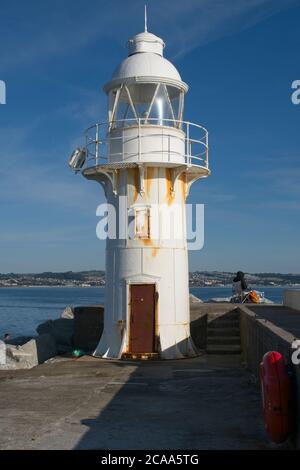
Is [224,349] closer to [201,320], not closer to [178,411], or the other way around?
[201,320]

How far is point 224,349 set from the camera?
52.4ft

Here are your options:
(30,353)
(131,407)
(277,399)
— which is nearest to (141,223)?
(30,353)

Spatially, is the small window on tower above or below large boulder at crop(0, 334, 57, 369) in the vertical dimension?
above

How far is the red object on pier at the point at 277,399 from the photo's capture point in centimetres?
650

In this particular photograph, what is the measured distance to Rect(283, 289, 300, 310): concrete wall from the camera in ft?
58.2

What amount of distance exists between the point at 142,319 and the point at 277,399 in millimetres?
8897

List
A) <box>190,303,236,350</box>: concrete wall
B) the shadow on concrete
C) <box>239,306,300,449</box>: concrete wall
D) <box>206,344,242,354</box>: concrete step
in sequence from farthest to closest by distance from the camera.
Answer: <box>190,303,236,350</box>: concrete wall, <box>206,344,242,354</box>: concrete step, the shadow on concrete, <box>239,306,300,449</box>: concrete wall

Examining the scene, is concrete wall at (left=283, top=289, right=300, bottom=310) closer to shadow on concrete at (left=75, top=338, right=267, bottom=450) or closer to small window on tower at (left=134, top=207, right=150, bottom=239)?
shadow on concrete at (left=75, top=338, right=267, bottom=450)

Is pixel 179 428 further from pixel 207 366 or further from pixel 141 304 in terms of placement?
pixel 141 304

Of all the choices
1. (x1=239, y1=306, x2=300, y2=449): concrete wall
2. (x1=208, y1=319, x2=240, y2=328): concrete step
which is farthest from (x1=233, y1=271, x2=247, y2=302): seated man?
(x1=239, y1=306, x2=300, y2=449): concrete wall

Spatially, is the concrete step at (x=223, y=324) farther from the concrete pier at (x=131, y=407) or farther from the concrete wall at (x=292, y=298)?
the concrete pier at (x=131, y=407)

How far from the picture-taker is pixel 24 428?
26.0 ft

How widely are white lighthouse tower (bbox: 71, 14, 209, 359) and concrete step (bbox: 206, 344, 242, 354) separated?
1.69 feet
